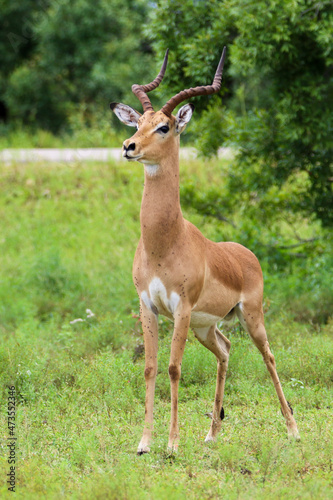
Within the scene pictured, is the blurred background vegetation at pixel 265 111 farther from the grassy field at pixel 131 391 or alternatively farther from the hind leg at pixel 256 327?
the hind leg at pixel 256 327

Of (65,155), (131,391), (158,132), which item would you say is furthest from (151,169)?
(65,155)

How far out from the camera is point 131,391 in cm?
580

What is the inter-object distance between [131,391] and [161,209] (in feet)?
6.64

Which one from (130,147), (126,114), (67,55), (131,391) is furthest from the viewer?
(67,55)

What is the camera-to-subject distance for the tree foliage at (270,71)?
24.3 ft

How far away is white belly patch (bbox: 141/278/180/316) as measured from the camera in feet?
14.5

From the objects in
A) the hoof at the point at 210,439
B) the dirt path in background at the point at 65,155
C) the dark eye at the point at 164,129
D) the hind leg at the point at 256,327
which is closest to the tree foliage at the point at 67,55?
the dirt path in background at the point at 65,155

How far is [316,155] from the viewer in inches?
344

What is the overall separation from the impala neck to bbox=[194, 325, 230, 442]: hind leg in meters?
0.97

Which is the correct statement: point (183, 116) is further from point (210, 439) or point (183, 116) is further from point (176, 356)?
point (210, 439)

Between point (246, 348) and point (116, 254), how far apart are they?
5.28 meters

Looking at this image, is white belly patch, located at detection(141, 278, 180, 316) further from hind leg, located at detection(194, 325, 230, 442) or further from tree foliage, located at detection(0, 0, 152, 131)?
tree foliage, located at detection(0, 0, 152, 131)

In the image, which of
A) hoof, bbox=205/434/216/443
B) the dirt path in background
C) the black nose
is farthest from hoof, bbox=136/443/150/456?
the dirt path in background

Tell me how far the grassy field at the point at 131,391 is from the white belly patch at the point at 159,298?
0.92m
